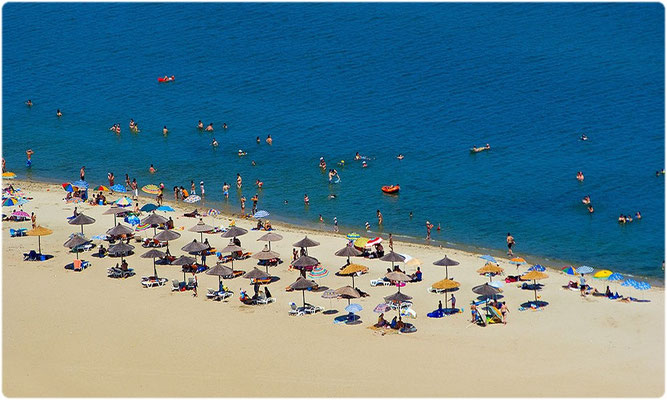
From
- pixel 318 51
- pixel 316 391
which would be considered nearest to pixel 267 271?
pixel 316 391

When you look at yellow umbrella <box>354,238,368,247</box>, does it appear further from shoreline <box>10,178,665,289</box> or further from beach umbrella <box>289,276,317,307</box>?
beach umbrella <box>289,276,317,307</box>

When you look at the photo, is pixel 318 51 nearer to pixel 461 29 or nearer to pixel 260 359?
pixel 461 29

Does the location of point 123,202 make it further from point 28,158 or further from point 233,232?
point 28,158

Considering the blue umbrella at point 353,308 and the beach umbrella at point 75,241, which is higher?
the beach umbrella at point 75,241

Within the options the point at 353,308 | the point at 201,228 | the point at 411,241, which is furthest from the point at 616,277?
the point at 201,228

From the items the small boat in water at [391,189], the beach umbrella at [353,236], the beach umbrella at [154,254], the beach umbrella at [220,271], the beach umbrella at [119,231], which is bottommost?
the beach umbrella at [220,271]

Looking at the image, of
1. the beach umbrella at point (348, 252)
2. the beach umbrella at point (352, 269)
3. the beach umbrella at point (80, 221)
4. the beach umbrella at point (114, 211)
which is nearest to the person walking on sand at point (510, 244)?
the beach umbrella at point (348, 252)

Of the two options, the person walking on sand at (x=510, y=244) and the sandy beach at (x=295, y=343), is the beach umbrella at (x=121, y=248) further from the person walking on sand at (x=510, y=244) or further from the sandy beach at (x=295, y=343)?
the person walking on sand at (x=510, y=244)
